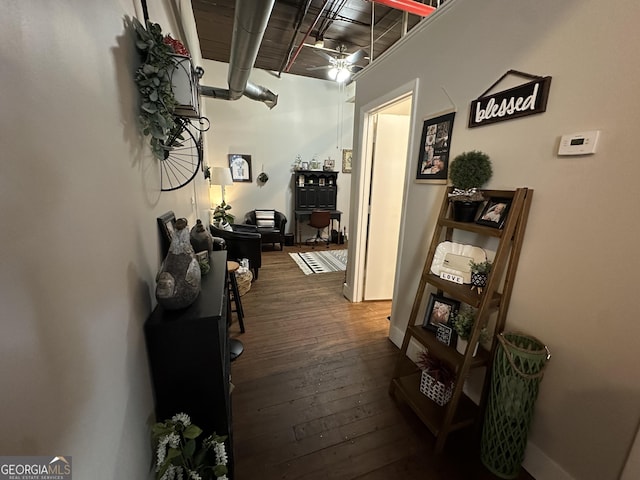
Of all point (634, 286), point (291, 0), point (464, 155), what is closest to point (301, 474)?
point (634, 286)

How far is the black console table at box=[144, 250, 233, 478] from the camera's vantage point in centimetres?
102

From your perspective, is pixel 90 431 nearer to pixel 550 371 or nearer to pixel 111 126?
pixel 111 126

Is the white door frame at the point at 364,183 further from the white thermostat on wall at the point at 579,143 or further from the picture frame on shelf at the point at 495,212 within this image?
the white thermostat on wall at the point at 579,143

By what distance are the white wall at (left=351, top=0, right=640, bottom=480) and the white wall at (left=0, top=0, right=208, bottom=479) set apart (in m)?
1.73

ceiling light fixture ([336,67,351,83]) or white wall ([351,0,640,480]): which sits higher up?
ceiling light fixture ([336,67,351,83])

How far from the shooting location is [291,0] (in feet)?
9.41

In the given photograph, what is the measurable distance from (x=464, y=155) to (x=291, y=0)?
2840 millimetres

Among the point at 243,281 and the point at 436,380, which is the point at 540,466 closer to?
the point at 436,380

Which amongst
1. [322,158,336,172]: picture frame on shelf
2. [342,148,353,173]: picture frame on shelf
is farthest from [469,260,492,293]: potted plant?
[342,148,353,173]: picture frame on shelf

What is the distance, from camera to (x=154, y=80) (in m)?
1.01

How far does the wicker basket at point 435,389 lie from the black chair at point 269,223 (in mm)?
3916

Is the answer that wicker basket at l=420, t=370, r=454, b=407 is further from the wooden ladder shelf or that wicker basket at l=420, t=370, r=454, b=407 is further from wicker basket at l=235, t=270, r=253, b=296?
wicker basket at l=235, t=270, r=253, b=296

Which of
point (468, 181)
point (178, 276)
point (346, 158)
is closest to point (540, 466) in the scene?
point (468, 181)

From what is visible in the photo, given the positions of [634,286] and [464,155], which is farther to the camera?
[464,155]
